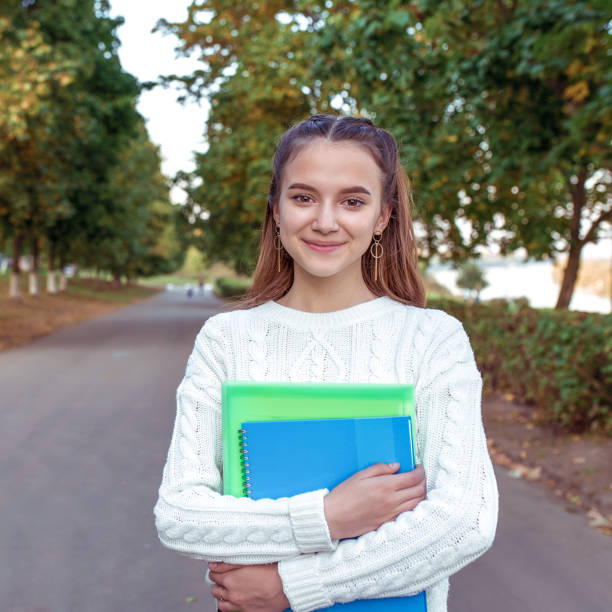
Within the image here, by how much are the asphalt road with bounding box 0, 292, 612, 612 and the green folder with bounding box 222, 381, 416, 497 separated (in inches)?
86.6

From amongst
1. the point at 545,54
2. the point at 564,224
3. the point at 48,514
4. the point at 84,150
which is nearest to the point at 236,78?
the point at 84,150

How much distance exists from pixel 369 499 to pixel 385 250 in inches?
30.3

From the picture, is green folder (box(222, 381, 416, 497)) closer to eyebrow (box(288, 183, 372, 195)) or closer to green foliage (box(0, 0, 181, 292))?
eyebrow (box(288, 183, 372, 195))

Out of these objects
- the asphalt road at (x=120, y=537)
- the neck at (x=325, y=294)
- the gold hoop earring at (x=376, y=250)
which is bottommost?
the asphalt road at (x=120, y=537)

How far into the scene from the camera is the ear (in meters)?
1.86

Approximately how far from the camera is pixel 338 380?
173 cm

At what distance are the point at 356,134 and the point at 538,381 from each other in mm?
5591

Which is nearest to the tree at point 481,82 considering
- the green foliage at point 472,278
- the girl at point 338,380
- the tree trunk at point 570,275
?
the tree trunk at point 570,275

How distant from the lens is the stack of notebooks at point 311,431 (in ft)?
4.96

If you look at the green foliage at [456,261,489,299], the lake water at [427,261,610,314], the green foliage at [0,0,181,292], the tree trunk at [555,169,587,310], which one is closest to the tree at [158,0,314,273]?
the green foliage at [0,0,181,292]

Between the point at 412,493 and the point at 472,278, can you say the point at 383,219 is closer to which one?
the point at 412,493

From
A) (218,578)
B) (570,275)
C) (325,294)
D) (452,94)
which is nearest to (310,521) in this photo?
(218,578)

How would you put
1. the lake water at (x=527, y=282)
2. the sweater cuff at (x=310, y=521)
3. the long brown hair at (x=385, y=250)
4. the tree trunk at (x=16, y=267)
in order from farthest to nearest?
the lake water at (x=527, y=282), the tree trunk at (x=16, y=267), the long brown hair at (x=385, y=250), the sweater cuff at (x=310, y=521)

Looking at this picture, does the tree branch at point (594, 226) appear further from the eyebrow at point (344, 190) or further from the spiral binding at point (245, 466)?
the spiral binding at point (245, 466)
